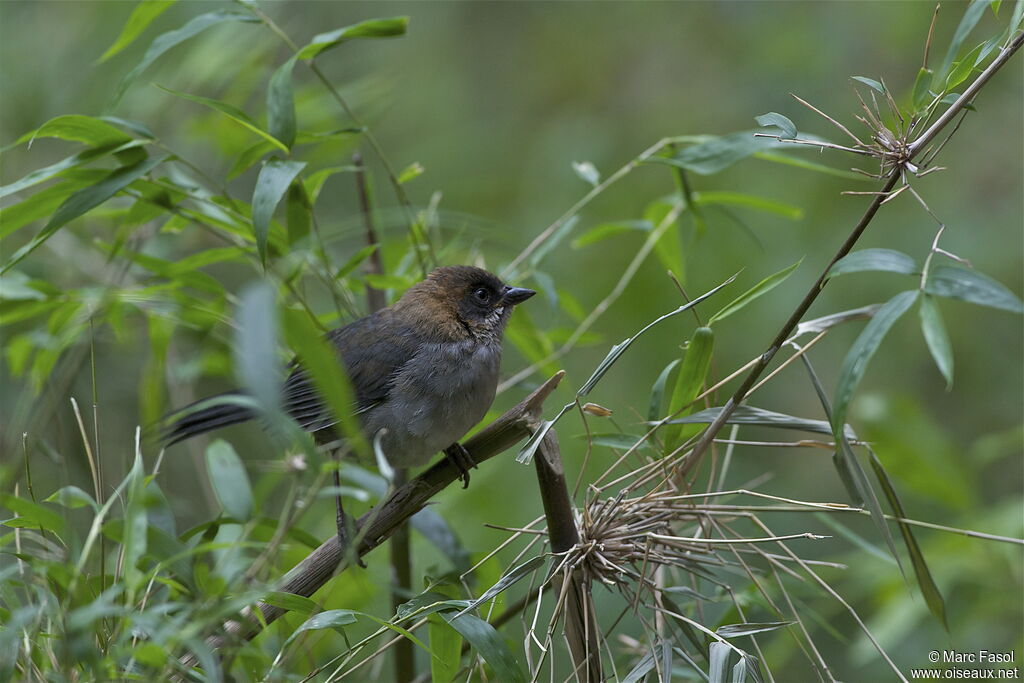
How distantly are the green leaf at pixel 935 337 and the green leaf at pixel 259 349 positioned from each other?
34.2 inches

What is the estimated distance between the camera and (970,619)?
109 inches

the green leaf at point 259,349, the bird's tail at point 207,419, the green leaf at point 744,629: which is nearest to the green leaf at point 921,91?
the green leaf at point 744,629

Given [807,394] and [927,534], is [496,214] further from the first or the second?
[927,534]

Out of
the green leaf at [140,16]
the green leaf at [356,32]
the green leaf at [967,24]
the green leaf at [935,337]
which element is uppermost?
the green leaf at [140,16]

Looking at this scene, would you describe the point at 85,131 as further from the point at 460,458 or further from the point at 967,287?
the point at 967,287

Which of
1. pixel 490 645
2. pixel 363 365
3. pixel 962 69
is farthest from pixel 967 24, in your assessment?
pixel 363 365

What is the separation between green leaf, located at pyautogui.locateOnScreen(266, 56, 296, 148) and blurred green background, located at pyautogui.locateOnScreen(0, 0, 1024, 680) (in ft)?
1.92

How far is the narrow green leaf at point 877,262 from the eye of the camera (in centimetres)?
137

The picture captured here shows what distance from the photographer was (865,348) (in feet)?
4.35

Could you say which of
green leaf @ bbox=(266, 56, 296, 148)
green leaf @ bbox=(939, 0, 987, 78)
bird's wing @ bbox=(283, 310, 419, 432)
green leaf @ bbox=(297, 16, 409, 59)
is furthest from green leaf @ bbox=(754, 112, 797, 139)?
bird's wing @ bbox=(283, 310, 419, 432)

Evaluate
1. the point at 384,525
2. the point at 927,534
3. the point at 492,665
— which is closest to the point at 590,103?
the point at 927,534

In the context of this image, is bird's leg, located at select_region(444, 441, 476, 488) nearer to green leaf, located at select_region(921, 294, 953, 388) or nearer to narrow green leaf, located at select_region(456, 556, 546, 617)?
narrow green leaf, located at select_region(456, 556, 546, 617)

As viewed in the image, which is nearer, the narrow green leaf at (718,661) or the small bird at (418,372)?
the narrow green leaf at (718,661)

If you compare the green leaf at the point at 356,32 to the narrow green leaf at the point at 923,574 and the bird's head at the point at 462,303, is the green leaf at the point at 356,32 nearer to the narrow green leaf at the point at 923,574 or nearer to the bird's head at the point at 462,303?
the bird's head at the point at 462,303
